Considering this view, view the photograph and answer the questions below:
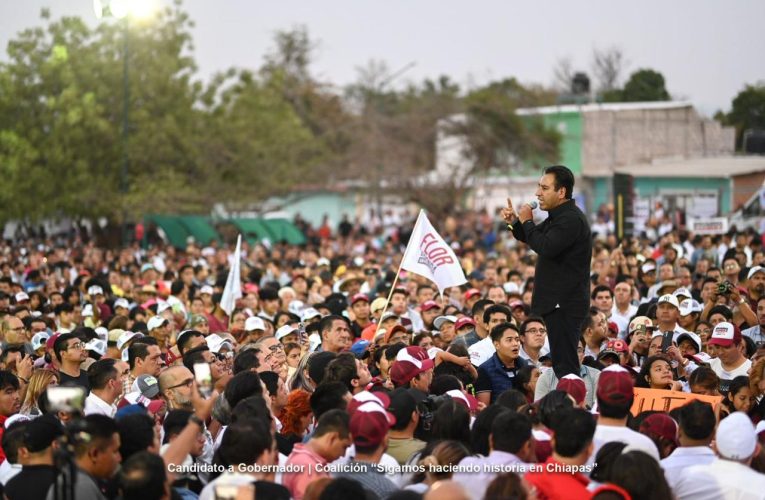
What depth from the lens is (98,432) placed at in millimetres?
7410

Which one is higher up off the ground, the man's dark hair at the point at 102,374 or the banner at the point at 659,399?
the man's dark hair at the point at 102,374

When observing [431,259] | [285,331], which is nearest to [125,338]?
[285,331]

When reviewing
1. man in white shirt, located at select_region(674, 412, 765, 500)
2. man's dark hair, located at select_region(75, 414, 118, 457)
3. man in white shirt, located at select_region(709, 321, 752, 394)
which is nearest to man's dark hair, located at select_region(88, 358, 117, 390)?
man's dark hair, located at select_region(75, 414, 118, 457)

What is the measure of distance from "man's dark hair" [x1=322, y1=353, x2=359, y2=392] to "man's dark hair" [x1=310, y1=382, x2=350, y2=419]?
0.85 metres

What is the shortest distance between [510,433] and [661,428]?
58.6 inches

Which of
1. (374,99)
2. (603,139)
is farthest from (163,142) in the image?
(374,99)

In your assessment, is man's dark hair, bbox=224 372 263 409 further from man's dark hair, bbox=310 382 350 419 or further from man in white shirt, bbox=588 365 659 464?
man in white shirt, bbox=588 365 659 464

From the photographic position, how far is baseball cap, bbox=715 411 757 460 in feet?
24.0

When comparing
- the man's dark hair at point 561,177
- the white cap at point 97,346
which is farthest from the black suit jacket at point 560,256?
the white cap at point 97,346

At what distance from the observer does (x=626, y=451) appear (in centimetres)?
709

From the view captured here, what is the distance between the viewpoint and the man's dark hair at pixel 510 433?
7.31m

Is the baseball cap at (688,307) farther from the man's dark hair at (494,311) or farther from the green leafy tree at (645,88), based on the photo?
the green leafy tree at (645,88)

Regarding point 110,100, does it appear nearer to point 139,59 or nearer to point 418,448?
point 139,59

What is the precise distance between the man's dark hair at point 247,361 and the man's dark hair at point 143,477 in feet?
11.9
